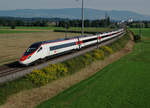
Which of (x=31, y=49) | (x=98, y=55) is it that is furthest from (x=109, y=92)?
(x=98, y=55)

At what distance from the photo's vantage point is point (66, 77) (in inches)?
1041

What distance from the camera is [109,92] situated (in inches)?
877

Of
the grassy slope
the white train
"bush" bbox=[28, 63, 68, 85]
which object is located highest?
the white train

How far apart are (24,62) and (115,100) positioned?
12.2 m

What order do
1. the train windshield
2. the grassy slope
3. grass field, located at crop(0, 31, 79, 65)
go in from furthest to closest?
grass field, located at crop(0, 31, 79, 65) → the train windshield → the grassy slope

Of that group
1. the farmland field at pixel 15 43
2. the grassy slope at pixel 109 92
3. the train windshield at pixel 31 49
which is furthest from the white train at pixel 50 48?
the farmland field at pixel 15 43

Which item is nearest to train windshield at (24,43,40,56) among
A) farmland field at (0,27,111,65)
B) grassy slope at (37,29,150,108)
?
grassy slope at (37,29,150,108)

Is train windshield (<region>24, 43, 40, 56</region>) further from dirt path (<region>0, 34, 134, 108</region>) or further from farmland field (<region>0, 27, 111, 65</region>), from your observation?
farmland field (<region>0, 27, 111, 65</region>)

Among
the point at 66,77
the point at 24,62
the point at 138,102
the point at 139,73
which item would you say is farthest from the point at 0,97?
the point at 139,73

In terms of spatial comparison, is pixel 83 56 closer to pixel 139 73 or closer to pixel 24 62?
pixel 139 73

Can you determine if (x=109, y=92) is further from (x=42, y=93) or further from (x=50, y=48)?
(x=50, y=48)

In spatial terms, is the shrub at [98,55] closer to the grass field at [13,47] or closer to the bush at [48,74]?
the bush at [48,74]

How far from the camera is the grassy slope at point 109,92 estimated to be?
19031 mm

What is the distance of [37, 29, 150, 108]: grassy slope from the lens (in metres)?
19.0
